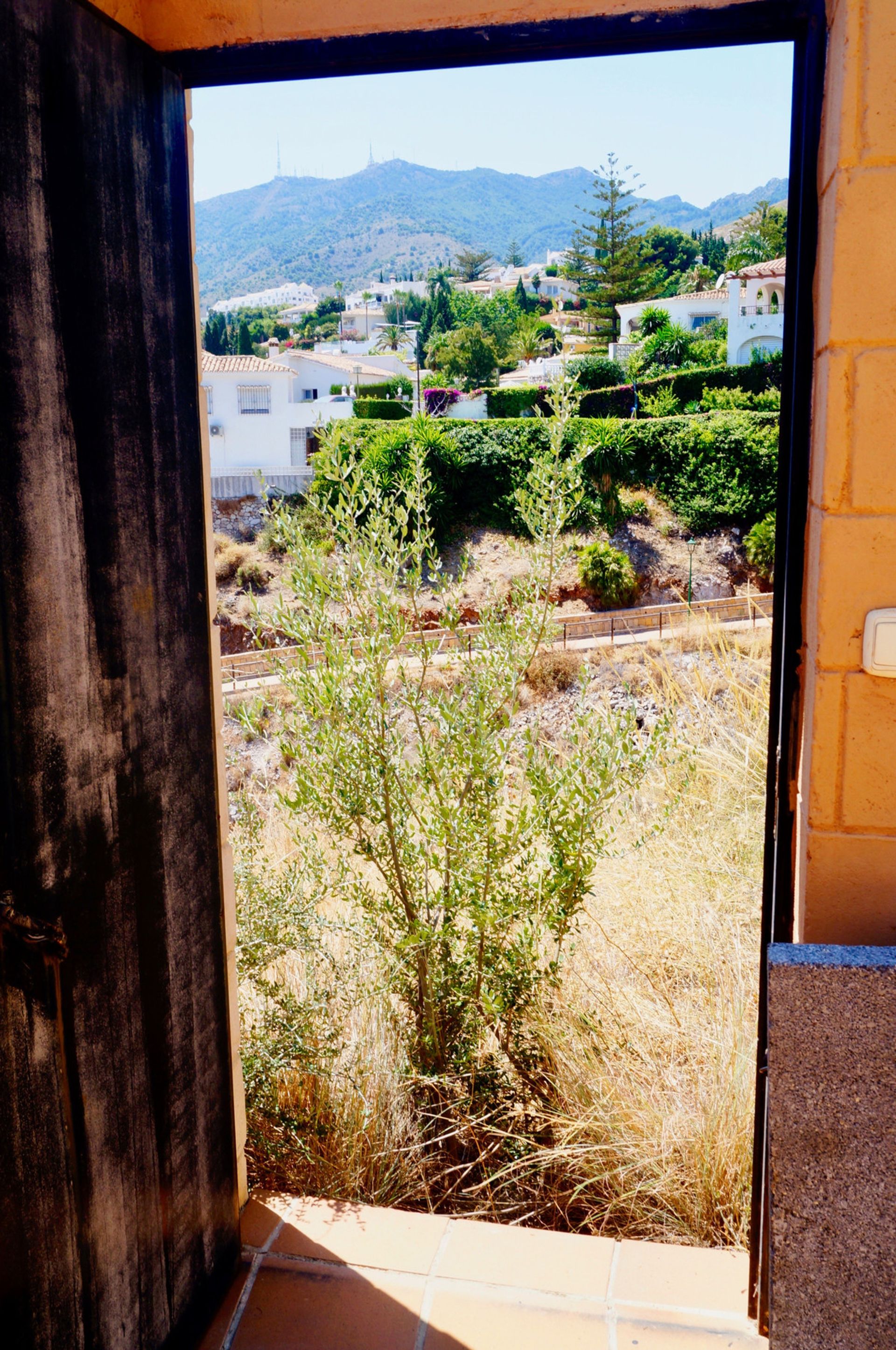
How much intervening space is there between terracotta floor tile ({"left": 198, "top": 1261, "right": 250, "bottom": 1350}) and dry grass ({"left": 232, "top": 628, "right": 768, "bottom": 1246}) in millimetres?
278

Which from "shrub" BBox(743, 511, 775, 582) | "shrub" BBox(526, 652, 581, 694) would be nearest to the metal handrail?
"shrub" BBox(526, 652, 581, 694)

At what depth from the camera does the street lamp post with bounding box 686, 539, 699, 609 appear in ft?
51.6

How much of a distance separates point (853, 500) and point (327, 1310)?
1.45 metres

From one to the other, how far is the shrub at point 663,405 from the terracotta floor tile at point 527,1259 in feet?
66.1

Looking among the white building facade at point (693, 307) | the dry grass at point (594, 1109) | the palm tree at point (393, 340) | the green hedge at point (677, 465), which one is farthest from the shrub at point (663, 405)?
the palm tree at point (393, 340)

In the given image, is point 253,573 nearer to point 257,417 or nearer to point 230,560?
point 230,560

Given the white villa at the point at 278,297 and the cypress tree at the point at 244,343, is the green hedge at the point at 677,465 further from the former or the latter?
the white villa at the point at 278,297

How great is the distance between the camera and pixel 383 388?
103 ft

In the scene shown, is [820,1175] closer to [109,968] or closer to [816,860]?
[816,860]

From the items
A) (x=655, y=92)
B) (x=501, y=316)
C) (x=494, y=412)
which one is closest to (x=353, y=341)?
(x=501, y=316)

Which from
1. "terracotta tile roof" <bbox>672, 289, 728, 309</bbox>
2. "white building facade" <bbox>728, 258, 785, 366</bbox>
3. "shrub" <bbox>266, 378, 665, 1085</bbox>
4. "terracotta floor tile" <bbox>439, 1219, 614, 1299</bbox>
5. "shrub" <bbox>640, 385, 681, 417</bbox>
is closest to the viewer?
"terracotta floor tile" <bbox>439, 1219, 614, 1299</bbox>

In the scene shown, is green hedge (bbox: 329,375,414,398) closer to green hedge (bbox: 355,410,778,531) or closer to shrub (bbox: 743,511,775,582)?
green hedge (bbox: 355,410,778,531)

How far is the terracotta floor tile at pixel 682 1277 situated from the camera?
1.46 metres

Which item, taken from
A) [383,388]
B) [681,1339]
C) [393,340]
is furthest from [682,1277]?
[393,340]
